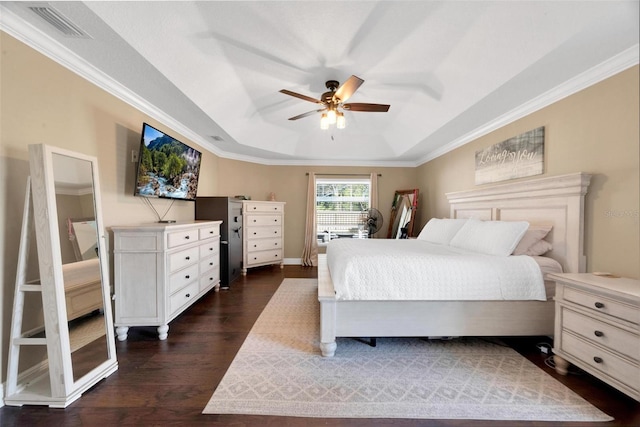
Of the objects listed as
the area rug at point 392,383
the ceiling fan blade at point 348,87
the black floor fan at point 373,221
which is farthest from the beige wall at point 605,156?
the black floor fan at point 373,221

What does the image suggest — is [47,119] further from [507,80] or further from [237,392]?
[507,80]

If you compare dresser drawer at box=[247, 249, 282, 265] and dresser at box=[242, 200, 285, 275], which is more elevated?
dresser at box=[242, 200, 285, 275]

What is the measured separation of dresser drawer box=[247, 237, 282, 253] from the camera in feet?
14.8

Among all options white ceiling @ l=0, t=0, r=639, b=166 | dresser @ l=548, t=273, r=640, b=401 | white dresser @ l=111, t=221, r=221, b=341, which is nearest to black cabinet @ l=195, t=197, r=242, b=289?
white ceiling @ l=0, t=0, r=639, b=166

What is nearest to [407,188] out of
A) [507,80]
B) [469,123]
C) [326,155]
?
[326,155]

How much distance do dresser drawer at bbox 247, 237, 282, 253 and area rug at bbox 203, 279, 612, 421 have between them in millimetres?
2431

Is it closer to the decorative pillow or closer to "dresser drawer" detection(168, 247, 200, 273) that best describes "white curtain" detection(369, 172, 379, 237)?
the decorative pillow

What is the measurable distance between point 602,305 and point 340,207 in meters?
4.30

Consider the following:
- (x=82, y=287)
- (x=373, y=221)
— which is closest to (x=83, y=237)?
(x=82, y=287)

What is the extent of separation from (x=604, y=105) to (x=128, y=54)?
11.4 feet

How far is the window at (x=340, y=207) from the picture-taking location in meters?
5.51

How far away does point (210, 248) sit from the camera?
3225 millimetres

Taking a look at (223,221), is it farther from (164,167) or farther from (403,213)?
(403,213)

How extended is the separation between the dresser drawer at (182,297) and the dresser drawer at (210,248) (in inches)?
14.8
